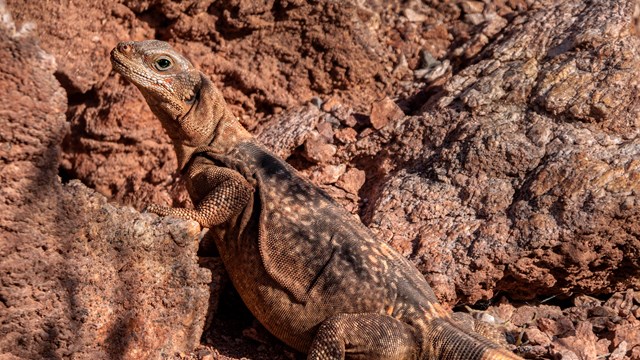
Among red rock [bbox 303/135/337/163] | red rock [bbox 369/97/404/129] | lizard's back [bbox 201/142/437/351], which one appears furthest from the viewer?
red rock [bbox 369/97/404/129]

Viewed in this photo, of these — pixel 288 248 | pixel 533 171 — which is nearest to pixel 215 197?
pixel 288 248

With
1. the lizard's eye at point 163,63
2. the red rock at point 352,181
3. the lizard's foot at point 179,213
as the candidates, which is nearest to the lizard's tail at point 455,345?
the lizard's foot at point 179,213

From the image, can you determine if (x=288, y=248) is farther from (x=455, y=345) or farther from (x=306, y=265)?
(x=455, y=345)

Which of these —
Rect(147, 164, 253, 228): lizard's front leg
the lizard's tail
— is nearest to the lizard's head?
Rect(147, 164, 253, 228): lizard's front leg

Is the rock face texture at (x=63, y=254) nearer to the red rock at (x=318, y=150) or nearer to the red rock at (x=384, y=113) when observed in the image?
the red rock at (x=318, y=150)

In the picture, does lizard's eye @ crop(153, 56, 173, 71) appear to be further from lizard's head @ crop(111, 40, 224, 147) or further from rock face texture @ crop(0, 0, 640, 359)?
rock face texture @ crop(0, 0, 640, 359)

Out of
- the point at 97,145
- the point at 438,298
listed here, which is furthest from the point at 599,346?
the point at 97,145
